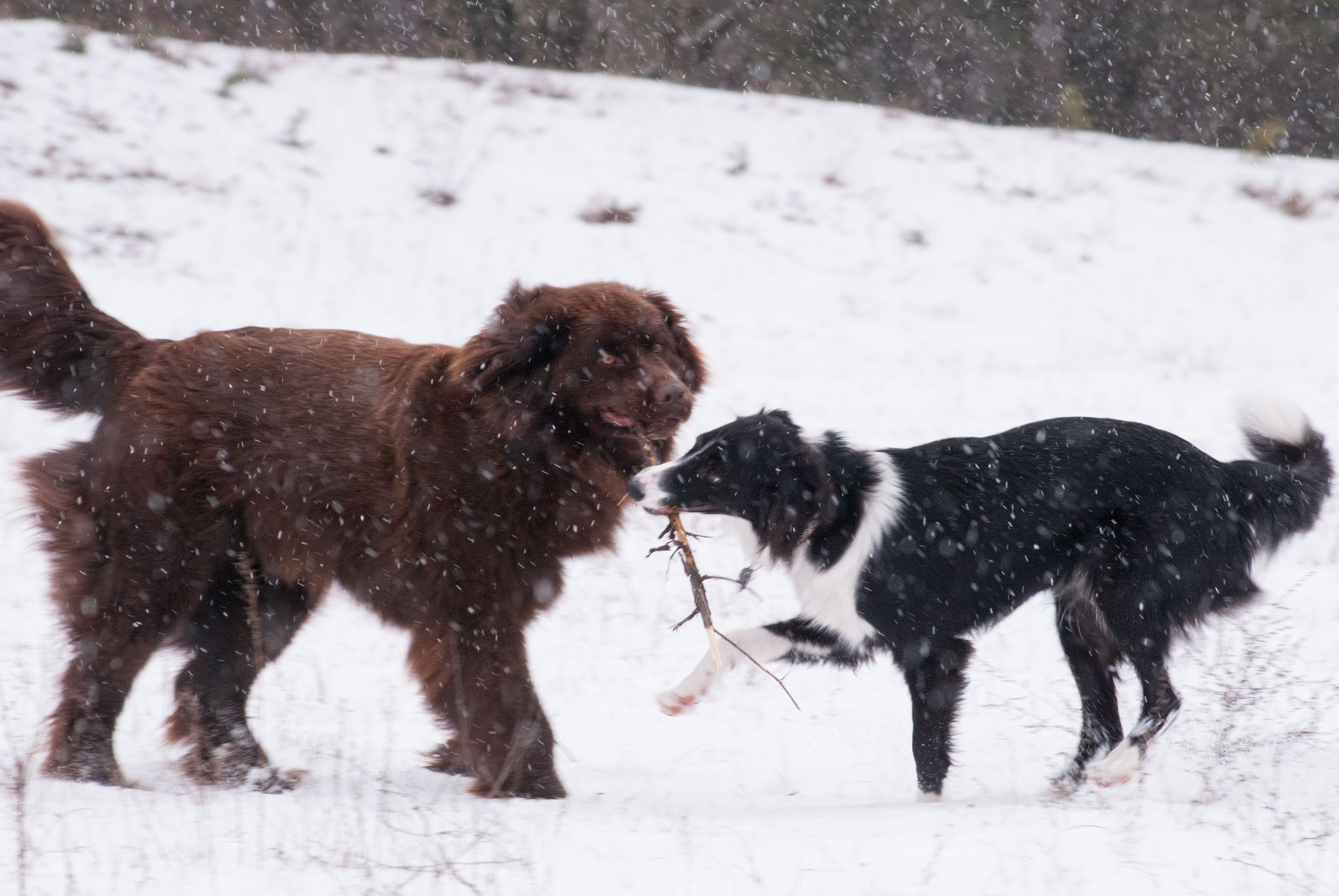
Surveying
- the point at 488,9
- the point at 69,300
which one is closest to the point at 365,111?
the point at 488,9

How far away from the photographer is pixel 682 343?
14.3 feet

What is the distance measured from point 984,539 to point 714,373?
4.75ft

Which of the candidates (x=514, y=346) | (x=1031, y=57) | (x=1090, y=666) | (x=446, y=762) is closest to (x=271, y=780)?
(x=446, y=762)

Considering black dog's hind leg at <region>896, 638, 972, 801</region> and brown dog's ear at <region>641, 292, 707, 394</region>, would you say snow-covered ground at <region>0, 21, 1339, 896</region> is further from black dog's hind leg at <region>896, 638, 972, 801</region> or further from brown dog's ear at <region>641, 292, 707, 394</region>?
brown dog's ear at <region>641, 292, 707, 394</region>

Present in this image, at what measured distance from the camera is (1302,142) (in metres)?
20.0

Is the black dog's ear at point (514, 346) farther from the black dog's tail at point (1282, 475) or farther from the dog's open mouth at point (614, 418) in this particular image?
the black dog's tail at point (1282, 475)

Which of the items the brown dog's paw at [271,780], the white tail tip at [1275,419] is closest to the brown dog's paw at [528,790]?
the brown dog's paw at [271,780]

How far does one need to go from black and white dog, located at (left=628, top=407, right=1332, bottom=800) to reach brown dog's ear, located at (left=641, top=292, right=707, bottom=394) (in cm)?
29

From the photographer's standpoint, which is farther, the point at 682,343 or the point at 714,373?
the point at 714,373

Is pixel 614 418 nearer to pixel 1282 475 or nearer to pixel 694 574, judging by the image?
pixel 694 574

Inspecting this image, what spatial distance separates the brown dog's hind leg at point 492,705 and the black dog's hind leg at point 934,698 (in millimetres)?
1332

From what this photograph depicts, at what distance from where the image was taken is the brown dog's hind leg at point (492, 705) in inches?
152

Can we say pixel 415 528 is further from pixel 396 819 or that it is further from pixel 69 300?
pixel 69 300

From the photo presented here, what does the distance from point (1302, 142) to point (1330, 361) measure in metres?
10.4
